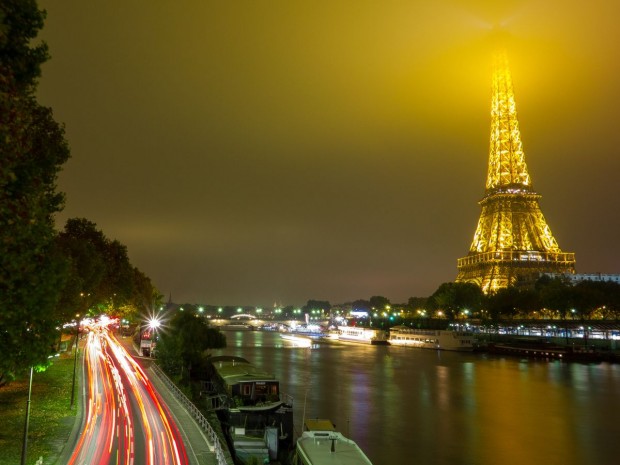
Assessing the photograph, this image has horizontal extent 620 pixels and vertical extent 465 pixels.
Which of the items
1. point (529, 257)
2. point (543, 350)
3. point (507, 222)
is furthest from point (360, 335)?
point (543, 350)

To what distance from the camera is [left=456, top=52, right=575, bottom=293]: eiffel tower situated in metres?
119

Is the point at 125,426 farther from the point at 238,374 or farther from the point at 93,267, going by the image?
the point at 93,267

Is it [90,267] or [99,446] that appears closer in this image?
[99,446]

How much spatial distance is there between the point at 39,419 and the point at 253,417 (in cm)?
998

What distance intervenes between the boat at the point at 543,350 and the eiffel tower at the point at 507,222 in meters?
30.3

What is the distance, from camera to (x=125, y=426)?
23.1 meters

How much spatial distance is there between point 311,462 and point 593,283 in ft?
299

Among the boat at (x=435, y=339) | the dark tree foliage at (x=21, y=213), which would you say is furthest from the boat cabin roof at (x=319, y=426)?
the boat at (x=435, y=339)

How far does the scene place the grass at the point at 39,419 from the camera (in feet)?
63.4

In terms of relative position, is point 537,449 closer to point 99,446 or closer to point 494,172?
point 99,446

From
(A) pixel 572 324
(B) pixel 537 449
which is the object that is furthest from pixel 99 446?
(A) pixel 572 324

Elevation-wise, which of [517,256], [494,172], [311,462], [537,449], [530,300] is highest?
[494,172]

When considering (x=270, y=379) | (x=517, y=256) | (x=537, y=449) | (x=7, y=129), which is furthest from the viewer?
(x=517, y=256)

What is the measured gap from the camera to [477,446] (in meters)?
30.6
